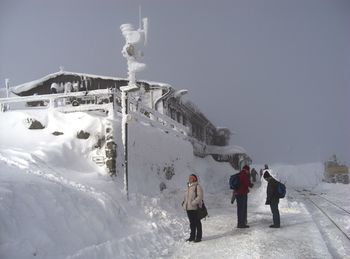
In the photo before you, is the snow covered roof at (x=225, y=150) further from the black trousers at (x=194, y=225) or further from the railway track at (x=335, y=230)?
the black trousers at (x=194, y=225)

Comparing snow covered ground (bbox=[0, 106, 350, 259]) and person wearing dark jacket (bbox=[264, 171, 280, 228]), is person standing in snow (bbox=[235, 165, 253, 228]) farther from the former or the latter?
person wearing dark jacket (bbox=[264, 171, 280, 228])

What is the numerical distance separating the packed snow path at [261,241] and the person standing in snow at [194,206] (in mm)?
251

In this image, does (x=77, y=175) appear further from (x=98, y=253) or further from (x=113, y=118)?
(x=98, y=253)

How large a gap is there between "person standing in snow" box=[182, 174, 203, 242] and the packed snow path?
25cm

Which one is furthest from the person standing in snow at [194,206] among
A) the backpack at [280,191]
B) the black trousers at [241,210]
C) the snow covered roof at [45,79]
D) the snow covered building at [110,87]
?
the snow covered roof at [45,79]

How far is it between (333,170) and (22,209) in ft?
156

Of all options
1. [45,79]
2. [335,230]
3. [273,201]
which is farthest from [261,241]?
[45,79]

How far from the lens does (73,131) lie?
43.4 feet

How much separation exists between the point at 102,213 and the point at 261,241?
3.54m

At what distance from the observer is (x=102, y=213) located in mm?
8914

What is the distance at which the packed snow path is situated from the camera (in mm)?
7933

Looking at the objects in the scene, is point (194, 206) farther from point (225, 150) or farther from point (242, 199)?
point (225, 150)

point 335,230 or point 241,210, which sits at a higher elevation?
point 241,210

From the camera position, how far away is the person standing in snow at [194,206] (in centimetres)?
945
